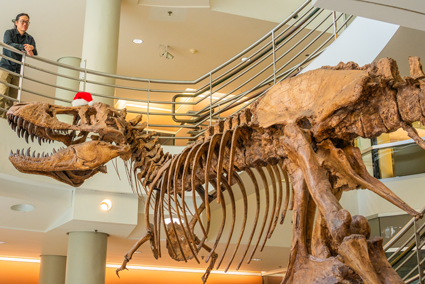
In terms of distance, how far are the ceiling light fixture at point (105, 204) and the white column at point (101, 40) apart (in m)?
1.69

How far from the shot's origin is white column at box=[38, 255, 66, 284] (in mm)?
10508

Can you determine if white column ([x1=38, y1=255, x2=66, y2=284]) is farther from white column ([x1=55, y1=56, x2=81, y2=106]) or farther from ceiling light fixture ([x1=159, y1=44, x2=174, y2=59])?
ceiling light fixture ([x1=159, y1=44, x2=174, y2=59])

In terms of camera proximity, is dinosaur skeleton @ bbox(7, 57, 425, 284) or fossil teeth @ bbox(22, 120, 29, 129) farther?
fossil teeth @ bbox(22, 120, 29, 129)

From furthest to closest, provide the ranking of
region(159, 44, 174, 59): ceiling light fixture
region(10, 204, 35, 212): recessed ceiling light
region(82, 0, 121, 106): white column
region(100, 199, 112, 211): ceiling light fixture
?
region(159, 44, 174, 59): ceiling light fixture < region(82, 0, 121, 106): white column < region(10, 204, 35, 212): recessed ceiling light < region(100, 199, 112, 211): ceiling light fixture

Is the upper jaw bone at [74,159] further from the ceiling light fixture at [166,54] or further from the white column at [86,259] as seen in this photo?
the ceiling light fixture at [166,54]

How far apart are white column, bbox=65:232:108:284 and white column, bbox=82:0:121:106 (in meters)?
2.33

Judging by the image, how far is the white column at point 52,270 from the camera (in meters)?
10.5

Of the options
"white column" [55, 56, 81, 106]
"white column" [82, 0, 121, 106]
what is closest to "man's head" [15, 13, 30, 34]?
"white column" [82, 0, 121, 106]

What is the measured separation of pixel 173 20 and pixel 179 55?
4.64 feet

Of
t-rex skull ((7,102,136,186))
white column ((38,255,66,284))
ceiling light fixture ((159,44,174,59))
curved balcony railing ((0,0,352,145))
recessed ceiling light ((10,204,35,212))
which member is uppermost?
ceiling light fixture ((159,44,174,59))

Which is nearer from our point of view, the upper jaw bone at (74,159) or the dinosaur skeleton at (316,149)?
the dinosaur skeleton at (316,149)

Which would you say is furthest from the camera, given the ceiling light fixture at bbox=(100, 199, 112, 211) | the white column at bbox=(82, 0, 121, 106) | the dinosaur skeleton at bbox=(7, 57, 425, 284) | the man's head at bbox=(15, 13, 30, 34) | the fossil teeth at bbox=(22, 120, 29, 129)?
the white column at bbox=(82, 0, 121, 106)

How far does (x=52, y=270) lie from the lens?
10578 millimetres

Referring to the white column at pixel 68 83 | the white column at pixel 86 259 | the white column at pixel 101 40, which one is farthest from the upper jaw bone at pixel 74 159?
the white column at pixel 68 83
